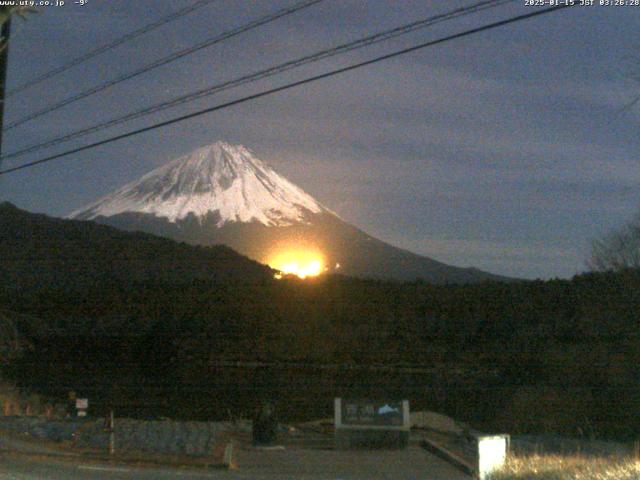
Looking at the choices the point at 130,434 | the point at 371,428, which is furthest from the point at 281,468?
the point at 130,434

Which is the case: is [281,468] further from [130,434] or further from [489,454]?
[130,434]

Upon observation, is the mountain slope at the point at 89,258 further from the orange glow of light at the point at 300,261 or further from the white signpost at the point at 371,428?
the white signpost at the point at 371,428

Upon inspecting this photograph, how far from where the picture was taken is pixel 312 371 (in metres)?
68.9

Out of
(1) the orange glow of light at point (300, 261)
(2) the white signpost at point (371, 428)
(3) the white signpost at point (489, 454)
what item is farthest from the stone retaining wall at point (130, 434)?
(1) the orange glow of light at point (300, 261)

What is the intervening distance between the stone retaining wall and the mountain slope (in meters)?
53.7

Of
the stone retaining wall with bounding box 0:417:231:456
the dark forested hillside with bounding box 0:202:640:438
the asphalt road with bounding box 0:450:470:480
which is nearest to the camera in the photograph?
the asphalt road with bounding box 0:450:470:480

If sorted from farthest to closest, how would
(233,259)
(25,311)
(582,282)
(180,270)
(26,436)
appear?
(233,259), (180,270), (25,311), (582,282), (26,436)

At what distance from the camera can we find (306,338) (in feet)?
269

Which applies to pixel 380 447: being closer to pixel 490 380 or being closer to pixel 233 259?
pixel 490 380

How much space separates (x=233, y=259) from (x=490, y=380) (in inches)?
1784

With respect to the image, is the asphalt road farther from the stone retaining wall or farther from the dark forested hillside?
the dark forested hillside

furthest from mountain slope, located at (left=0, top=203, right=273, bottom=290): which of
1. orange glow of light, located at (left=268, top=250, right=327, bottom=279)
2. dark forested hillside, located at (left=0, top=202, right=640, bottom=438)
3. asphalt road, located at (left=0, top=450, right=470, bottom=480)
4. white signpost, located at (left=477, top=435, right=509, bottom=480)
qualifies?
white signpost, located at (left=477, top=435, right=509, bottom=480)

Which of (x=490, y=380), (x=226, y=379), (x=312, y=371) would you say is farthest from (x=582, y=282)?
(x=226, y=379)

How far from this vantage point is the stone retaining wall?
19547 millimetres
